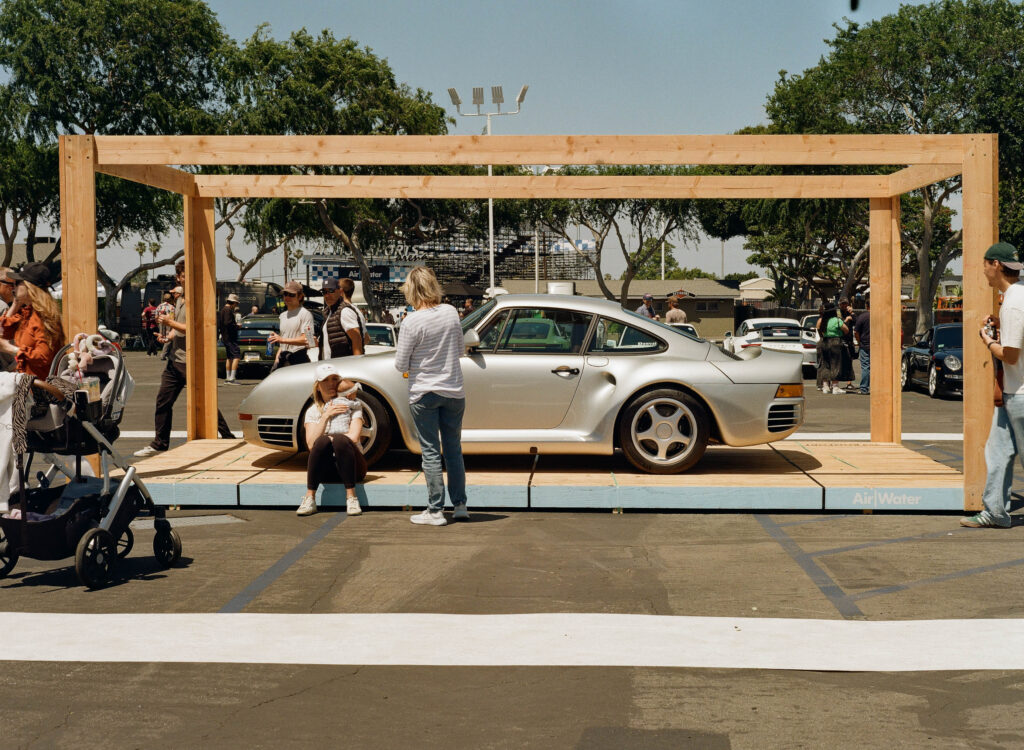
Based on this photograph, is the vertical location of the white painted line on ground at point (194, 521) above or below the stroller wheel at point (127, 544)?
below

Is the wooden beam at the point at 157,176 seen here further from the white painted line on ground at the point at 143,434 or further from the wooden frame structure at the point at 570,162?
the white painted line on ground at the point at 143,434

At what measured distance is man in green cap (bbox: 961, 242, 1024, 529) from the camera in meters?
7.32

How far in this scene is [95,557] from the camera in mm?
6145

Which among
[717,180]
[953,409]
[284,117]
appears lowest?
[953,409]

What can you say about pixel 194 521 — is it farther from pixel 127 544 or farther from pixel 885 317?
pixel 885 317

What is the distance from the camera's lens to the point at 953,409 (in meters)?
17.0

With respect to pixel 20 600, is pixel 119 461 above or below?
above

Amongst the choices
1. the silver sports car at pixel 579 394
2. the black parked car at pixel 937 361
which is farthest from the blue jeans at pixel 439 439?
the black parked car at pixel 937 361

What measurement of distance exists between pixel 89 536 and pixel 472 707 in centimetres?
274

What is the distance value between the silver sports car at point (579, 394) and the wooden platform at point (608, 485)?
11.1 inches

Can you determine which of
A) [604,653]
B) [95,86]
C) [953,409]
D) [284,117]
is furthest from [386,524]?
[95,86]

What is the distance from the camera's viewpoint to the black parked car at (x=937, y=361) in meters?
18.7

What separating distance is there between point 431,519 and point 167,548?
1.91m

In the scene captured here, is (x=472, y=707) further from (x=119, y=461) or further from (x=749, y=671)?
(x=119, y=461)
